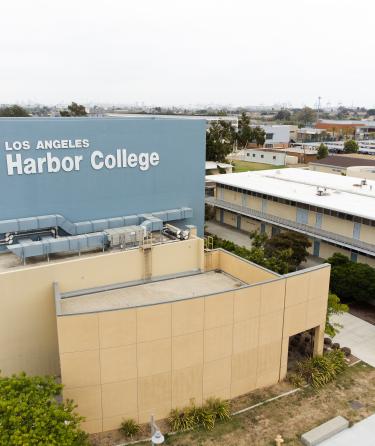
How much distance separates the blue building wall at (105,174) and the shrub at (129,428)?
9.77 metres

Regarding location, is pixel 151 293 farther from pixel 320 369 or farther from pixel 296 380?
pixel 320 369

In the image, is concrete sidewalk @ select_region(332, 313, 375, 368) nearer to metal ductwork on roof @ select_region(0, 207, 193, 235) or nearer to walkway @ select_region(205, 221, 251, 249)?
metal ductwork on roof @ select_region(0, 207, 193, 235)

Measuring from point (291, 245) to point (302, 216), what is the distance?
7.03 metres

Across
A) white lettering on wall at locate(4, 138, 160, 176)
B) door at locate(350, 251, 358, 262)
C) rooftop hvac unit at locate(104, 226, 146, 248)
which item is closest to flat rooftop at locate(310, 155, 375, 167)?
door at locate(350, 251, 358, 262)

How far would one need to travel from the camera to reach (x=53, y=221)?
68.1 feet

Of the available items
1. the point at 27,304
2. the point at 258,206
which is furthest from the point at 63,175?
the point at 258,206

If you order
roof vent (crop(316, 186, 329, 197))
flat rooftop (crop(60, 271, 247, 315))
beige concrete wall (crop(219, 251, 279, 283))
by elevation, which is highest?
roof vent (crop(316, 186, 329, 197))

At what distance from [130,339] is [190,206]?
36.5 feet

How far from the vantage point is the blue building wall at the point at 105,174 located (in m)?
20.0

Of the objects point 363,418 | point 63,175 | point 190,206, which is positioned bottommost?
point 363,418

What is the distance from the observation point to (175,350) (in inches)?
666

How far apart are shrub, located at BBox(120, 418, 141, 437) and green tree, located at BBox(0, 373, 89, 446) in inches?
84.8

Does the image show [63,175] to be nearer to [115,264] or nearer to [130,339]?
[115,264]

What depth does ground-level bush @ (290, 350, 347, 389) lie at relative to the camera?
66.1 feet
